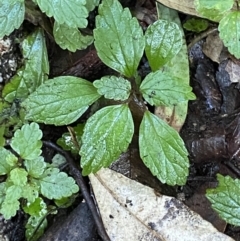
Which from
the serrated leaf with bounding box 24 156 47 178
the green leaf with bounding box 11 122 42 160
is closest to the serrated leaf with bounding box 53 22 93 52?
the green leaf with bounding box 11 122 42 160

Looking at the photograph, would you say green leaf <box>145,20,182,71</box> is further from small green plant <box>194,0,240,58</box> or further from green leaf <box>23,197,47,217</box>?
green leaf <box>23,197,47,217</box>

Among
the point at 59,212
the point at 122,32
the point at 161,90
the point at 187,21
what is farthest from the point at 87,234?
the point at 187,21

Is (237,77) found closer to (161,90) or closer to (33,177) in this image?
(161,90)

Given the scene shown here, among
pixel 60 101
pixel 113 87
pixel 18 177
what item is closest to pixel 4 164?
pixel 18 177

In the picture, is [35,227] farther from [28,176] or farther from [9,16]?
[9,16]

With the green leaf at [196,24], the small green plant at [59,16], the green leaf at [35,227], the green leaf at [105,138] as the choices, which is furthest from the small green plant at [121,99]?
the green leaf at [35,227]

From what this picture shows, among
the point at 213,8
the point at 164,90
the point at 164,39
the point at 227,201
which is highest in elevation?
the point at 213,8

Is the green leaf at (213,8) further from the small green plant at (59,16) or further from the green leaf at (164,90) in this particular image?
the small green plant at (59,16)
